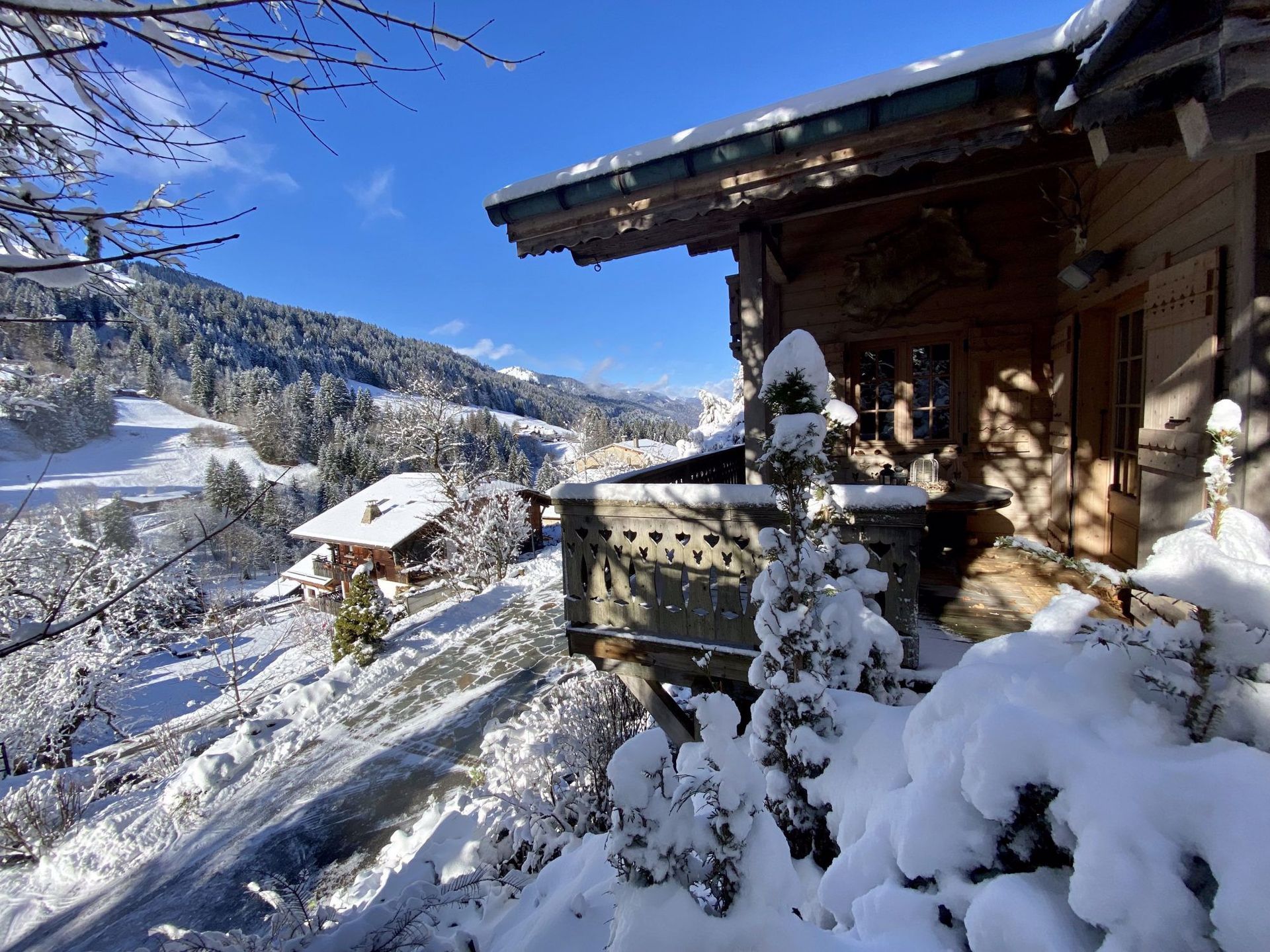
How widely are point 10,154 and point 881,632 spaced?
12.4 ft

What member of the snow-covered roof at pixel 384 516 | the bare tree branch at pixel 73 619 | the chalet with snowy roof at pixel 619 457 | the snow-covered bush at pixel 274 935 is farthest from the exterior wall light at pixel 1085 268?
the chalet with snowy roof at pixel 619 457

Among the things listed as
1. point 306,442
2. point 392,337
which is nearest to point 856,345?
point 306,442

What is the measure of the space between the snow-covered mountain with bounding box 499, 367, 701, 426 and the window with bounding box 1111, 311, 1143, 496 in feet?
336

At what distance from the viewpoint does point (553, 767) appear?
5438mm

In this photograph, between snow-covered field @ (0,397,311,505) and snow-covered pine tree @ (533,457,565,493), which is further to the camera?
snow-covered field @ (0,397,311,505)

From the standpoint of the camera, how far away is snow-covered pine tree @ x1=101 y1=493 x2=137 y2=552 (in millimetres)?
23844

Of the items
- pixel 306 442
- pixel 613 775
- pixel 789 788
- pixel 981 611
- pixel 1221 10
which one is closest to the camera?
pixel 613 775

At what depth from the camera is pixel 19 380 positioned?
2.22 meters

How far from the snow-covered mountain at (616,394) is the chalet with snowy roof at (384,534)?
8545cm

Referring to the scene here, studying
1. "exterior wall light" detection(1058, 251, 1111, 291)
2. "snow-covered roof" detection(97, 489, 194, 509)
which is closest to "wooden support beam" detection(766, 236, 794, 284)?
"exterior wall light" detection(1058, 251, 1111, 291)

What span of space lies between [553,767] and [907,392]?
5.35 m

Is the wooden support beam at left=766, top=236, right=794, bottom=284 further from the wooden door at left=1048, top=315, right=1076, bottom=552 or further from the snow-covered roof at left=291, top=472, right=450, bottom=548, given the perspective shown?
the snow-covered roof at left=291, top=472, right=450, bottom=548

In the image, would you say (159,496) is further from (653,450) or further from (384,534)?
(653,450)

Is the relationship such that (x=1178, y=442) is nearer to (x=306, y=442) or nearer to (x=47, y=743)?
(x=47, y=743)
